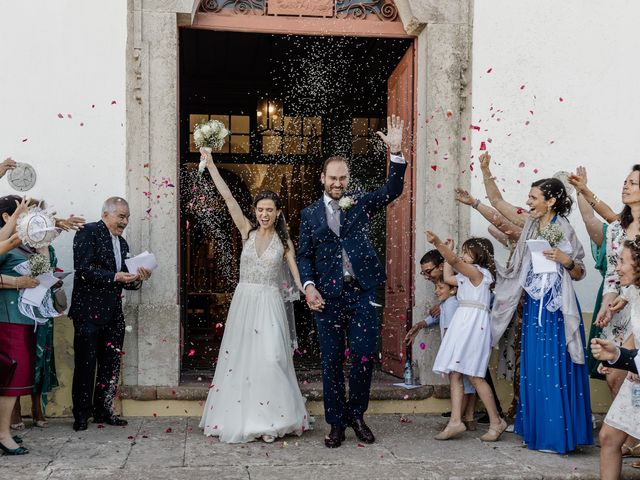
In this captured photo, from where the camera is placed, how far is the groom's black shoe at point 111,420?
6578 millimetres

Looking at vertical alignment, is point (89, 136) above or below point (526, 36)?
below

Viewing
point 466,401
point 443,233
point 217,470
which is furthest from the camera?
point 443,233

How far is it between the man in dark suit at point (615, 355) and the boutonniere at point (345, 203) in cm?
214

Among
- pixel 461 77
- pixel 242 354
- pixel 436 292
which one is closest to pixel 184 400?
pixel 242 354

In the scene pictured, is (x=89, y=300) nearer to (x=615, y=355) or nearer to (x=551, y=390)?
(x=551, y=390)

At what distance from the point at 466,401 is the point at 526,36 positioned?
129 inches

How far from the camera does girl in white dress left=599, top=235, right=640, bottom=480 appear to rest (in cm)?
466

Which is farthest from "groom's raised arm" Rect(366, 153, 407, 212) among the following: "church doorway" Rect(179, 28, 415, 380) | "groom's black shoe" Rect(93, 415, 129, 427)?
"church doorway" Rect(179, 28, 415, 380)

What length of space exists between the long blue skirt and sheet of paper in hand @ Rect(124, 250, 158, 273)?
9.43 ft

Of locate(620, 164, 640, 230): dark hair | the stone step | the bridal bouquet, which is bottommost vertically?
the stone step

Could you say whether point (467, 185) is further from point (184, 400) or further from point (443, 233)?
point (184, 400)

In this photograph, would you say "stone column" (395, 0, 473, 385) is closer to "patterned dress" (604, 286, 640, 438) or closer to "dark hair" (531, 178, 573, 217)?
"dark hair" (531, 178, 573, 217)

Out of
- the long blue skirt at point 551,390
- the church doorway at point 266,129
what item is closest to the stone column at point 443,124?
the long blue skirt at point 551,390

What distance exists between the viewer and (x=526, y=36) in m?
7.48
